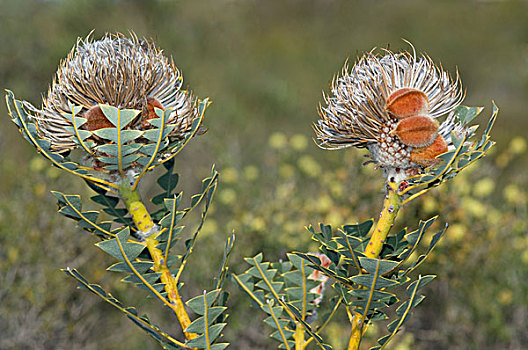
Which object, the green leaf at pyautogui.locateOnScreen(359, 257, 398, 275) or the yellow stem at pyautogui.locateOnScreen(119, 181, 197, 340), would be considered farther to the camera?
the yellow stem at pyautogui.locateOnScreen(119, 181, 197, 340)

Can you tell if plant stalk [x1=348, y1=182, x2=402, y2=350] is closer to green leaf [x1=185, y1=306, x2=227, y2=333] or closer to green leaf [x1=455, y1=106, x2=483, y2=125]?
green leaf [x1=455, y1=106, x2=483, y2=125]

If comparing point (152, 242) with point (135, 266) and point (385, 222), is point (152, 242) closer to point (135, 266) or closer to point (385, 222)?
point (135, 266)

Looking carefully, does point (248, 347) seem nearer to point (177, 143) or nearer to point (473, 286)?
point (473, 286)

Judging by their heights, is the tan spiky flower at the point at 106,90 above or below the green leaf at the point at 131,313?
above

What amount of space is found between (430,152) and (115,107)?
66 centimetres

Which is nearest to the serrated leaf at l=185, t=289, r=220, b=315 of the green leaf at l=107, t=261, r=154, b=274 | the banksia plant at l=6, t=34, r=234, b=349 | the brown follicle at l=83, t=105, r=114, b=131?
the banksia plant at l=6, t=34, r=234, b=349

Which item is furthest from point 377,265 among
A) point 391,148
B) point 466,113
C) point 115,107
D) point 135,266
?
point 115,107

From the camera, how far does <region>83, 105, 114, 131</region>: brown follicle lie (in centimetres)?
110

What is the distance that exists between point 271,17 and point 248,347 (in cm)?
1770

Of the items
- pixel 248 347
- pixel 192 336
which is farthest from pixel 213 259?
pixel 192 336

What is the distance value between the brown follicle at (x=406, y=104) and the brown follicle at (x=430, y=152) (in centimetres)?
7

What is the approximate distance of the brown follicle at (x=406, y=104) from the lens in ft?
3.51

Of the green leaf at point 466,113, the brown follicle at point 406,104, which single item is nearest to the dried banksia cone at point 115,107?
the brown follicle at point 406,104

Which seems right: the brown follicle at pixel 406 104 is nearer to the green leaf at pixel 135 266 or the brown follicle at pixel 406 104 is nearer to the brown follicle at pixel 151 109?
the brown follicle at pixel 151 109
